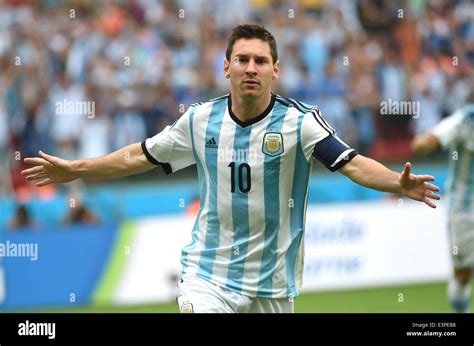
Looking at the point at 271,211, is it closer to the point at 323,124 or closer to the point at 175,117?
the point at 323,124

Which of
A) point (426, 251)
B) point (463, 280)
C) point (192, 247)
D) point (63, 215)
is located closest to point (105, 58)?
point (63, 215)

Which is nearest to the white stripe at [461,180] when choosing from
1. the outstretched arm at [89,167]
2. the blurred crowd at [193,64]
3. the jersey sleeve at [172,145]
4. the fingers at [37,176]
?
the blurred crowd at [193,64]

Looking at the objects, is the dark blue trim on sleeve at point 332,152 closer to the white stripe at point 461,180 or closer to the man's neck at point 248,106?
the man's neck at point 248,106

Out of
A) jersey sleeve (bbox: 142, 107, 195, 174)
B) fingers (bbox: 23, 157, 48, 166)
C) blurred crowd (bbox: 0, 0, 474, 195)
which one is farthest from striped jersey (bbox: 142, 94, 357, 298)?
blurred crowd (bbox: 0, 0, 474, 195)

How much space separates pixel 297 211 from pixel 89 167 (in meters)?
1.21

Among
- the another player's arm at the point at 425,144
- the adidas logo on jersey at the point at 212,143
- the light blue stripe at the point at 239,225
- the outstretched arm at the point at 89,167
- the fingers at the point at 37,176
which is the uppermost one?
the another player's arm at the point at 425,144

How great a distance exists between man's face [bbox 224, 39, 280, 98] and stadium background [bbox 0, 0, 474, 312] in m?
6.00

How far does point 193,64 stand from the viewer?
15.1 m

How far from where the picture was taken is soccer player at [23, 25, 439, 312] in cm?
655

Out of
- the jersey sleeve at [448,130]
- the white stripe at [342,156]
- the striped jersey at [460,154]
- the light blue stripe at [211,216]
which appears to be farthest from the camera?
the striped jersey at [460,154]

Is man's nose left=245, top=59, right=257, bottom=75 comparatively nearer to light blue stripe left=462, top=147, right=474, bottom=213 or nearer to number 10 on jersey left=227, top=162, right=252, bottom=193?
number 10 on jersey left=227, top=162, right=252, bottom=193

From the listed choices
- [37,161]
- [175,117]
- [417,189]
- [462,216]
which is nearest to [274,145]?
[417,189]

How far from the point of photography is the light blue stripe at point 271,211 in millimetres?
6590
